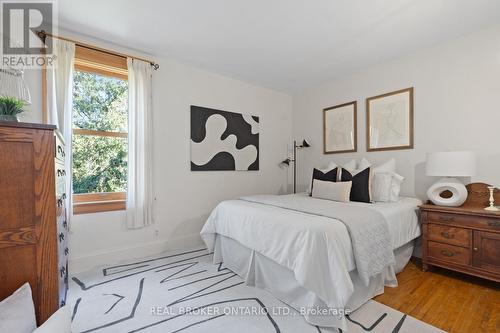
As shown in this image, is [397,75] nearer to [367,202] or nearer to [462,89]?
[462,89]

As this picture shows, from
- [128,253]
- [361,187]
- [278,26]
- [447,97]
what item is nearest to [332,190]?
[361,187]

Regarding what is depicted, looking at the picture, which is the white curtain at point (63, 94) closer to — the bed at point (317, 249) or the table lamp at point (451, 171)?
the bed at point (317, 249)

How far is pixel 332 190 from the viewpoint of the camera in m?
2.82

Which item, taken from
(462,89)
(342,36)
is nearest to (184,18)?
(342,36)

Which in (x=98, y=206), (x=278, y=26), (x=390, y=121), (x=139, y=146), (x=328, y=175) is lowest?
(x=98, y=206)

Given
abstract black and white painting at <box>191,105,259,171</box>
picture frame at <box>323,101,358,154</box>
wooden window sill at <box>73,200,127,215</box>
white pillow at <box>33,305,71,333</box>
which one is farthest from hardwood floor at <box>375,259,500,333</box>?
wooden window sill at <box>73,200,127,215</box>

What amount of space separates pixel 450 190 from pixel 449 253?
64 centimetres

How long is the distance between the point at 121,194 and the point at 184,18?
2.13m

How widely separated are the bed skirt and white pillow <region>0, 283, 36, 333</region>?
152 cm

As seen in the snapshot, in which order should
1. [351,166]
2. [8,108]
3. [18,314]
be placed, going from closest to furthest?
[18,314] → [8,108] → [351,166]

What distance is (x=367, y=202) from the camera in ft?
8.62

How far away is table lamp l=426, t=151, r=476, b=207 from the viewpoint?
2180 millimetres

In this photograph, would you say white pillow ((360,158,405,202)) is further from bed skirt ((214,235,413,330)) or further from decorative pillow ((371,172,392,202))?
bed skirt ((214,235,413,330))

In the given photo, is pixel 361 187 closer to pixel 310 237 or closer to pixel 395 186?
pixel 395 186
